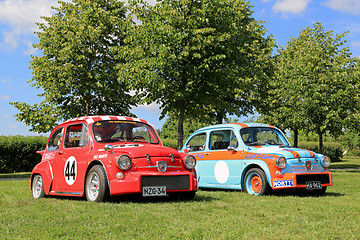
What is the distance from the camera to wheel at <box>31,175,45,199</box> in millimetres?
10286

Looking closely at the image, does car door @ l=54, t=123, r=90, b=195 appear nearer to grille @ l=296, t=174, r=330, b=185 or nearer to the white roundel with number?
the white roundel with number

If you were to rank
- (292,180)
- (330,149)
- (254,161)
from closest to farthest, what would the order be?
(292,180), (254,161), (330,149)

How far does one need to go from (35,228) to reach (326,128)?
2390 centimetres

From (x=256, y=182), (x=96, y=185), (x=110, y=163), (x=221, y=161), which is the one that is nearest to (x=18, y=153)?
(x=221, y=161)

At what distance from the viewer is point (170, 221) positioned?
6.32 meters

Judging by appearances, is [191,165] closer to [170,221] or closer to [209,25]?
[170,221]

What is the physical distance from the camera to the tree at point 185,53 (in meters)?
19.6

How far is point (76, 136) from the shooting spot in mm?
9852

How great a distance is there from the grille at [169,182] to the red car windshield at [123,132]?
5.40ft

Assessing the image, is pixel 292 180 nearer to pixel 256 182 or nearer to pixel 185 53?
pixel 256 182

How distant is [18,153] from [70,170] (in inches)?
906

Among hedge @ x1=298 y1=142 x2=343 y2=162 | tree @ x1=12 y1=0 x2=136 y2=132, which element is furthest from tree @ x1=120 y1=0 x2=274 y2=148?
hedge @ x1=298 y1=142 x2=343 y2=162

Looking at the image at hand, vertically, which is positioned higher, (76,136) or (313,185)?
(76,136)

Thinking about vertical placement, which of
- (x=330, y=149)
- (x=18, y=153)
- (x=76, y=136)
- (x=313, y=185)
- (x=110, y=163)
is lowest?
(x=313, y=185)
